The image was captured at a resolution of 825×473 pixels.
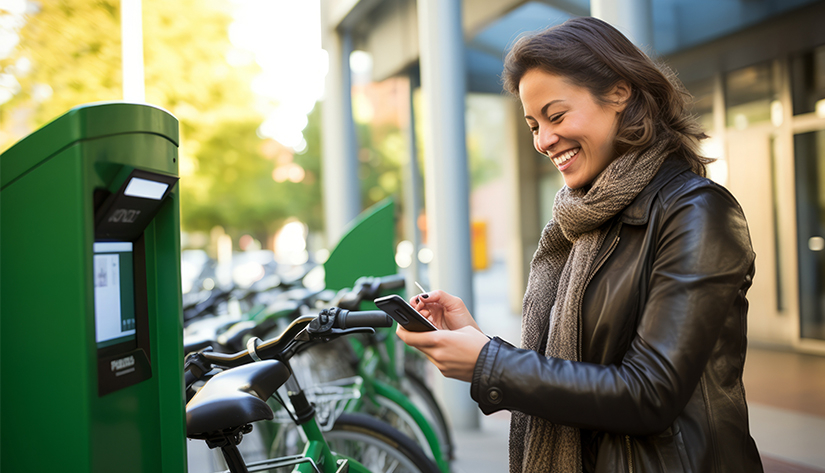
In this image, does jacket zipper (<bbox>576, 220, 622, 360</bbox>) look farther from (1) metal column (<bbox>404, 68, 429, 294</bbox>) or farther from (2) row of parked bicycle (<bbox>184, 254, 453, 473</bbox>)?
(1) metal column (<bbox>404, 68, 429, 294</bbox>)

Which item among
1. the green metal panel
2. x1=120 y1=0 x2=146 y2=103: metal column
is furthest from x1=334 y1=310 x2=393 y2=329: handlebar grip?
x1=120 y1=0 x2=146 y2=103: metal column

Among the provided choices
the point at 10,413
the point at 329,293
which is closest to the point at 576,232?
A: the point at 10,413

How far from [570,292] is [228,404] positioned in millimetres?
814

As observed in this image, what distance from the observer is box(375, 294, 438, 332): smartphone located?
4.08ft

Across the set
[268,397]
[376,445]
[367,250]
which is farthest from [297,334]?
[367,250]

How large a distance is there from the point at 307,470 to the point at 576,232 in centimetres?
100

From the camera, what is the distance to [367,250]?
3.79m

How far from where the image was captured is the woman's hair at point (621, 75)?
56.6 inches

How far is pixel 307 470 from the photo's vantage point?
1.75 meters

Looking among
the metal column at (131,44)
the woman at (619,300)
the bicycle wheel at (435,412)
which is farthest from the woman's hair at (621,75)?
the metal column at (131,44)

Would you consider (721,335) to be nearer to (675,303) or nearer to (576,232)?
(675,303)

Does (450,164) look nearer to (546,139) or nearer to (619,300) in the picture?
(546,139)

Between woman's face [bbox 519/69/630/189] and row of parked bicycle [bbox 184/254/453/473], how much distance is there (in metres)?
0.61

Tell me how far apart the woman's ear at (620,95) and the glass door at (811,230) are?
6764mm
